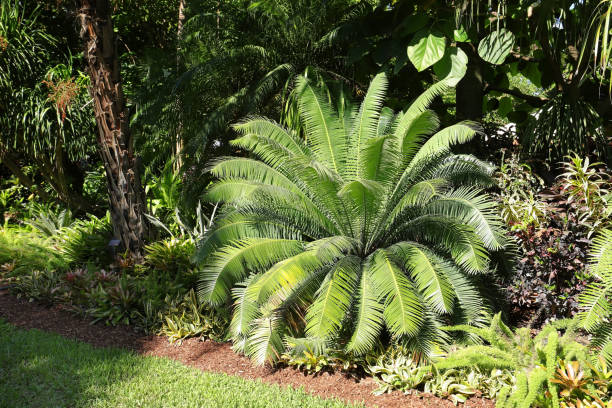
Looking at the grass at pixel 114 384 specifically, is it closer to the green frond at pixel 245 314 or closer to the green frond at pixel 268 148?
the green frond at pixel 245 314

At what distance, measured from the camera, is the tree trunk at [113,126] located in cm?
547

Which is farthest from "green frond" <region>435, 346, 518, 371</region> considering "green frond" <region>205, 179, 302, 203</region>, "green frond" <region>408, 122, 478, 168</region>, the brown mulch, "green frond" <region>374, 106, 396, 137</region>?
"green frond" <region>374, 106, 396, 137</region>

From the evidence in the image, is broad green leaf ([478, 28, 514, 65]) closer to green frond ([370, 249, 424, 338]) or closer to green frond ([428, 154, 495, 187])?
green frond ([428, 154, 495, 187])

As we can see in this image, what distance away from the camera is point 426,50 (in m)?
4.86

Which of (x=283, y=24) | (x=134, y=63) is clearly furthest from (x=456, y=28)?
(x=134, y=63)

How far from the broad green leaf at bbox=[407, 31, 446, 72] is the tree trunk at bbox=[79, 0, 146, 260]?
315 centimetres

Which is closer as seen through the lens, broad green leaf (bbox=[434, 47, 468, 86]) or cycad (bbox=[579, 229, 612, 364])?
cycad (bbox=[579, 229, 612, 364])

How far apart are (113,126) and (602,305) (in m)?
4.88

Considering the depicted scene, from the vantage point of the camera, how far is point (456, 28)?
16.4 ft

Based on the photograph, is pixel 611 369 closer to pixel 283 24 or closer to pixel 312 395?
pixel 312 395

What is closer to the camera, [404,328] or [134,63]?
[404,328]

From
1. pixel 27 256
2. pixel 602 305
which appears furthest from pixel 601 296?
pixel 27 256

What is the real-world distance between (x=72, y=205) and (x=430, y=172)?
6640 millimetres

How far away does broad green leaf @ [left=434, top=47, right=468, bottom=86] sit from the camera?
16.1 feet
